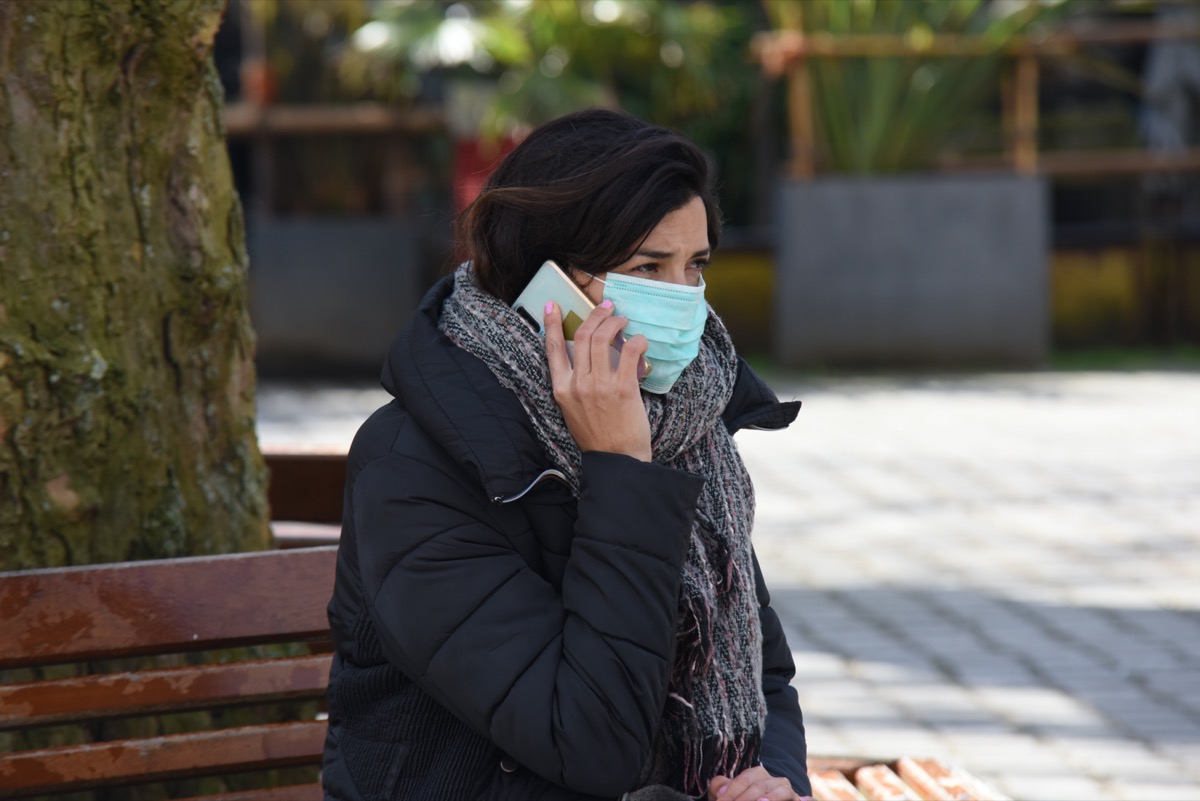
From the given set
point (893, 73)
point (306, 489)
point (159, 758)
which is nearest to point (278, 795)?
point (159, 758)

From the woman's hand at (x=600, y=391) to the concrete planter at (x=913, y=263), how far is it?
9.12m

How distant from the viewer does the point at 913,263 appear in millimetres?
11109

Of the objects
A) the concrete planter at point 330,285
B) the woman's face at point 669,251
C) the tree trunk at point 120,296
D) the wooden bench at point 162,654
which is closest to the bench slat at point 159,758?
the wooden bench at point 162,654

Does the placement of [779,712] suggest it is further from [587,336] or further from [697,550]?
[587,336]

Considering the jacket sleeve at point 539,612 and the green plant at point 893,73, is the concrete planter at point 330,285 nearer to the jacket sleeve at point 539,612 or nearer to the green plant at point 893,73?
the green plant at point 893,73

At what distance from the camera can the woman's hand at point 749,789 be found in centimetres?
216

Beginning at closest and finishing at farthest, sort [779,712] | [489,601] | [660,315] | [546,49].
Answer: [489,601], [660,315], [779,712], [546,49]

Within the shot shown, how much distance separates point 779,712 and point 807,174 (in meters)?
9.02

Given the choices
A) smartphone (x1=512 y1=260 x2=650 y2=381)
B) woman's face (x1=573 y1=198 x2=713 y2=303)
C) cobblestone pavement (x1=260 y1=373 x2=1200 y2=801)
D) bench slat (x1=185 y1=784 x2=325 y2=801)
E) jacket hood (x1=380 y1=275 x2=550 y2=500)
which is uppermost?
woman's face (x1=573 y1=198 x2=713 y2=303)

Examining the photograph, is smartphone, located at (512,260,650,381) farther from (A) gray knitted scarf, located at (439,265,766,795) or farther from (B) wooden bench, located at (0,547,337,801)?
(B) wooden bench, located at (0,547,337,801)

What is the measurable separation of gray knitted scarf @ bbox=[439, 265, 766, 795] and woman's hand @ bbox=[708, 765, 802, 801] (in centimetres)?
2

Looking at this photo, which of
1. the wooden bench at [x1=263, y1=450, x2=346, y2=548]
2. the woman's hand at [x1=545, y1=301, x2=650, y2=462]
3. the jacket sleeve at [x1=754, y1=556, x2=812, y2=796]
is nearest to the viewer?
the woman's hand at [x1=545, y1=301, x2=650, y2=462]

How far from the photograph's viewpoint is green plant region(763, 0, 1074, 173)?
36.4 ft

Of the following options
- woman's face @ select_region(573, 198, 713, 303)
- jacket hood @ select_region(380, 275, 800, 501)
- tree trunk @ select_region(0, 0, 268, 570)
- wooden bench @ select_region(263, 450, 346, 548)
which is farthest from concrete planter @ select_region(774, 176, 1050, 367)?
jacket hood @ select_region(380, 275, 800, 501)
